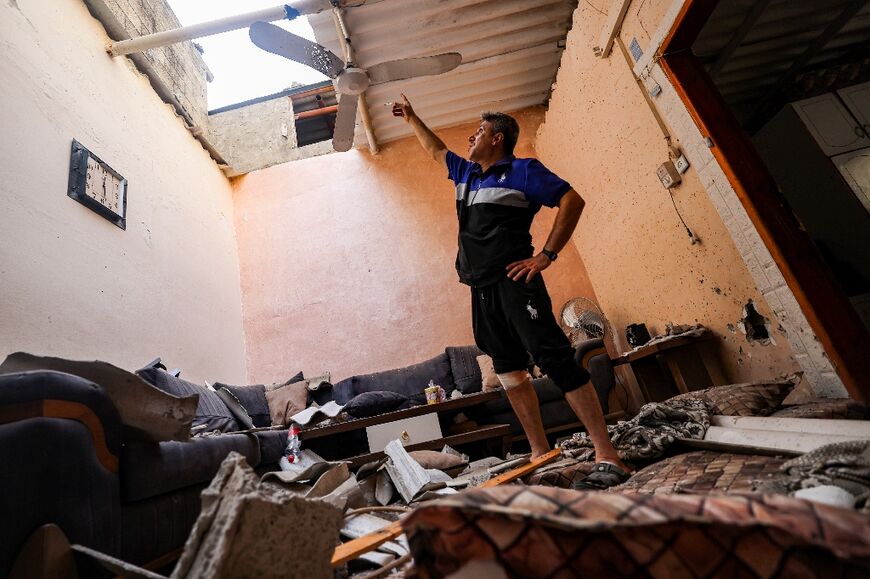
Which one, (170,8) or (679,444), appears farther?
(170,8)

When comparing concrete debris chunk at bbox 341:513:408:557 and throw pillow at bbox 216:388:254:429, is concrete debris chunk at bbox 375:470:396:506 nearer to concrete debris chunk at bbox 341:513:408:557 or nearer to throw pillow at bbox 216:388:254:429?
concrete debris chunk at bbox 341:513:408:557

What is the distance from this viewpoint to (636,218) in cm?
343

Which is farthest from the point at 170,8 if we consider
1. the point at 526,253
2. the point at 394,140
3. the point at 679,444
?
the point at 679,444

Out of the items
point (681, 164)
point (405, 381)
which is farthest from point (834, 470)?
point (405, 381)

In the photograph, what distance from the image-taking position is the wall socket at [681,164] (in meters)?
2.56

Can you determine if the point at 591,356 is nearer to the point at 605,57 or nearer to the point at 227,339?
the point at 605,57

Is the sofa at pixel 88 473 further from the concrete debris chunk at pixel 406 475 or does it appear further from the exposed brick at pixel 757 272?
the exposed brick at pixel 757 272

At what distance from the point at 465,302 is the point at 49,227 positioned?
373 cm

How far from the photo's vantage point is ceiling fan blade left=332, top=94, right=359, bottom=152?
324 centimetres

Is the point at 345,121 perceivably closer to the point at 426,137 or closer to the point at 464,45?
the point at 426,137

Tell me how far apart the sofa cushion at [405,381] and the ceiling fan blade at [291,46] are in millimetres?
2887

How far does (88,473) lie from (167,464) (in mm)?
354

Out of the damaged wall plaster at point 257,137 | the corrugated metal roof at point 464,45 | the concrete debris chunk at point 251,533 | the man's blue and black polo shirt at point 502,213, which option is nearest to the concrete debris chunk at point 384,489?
the man's blue and black polo shirt at point 502,213

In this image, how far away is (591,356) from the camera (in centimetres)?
358
